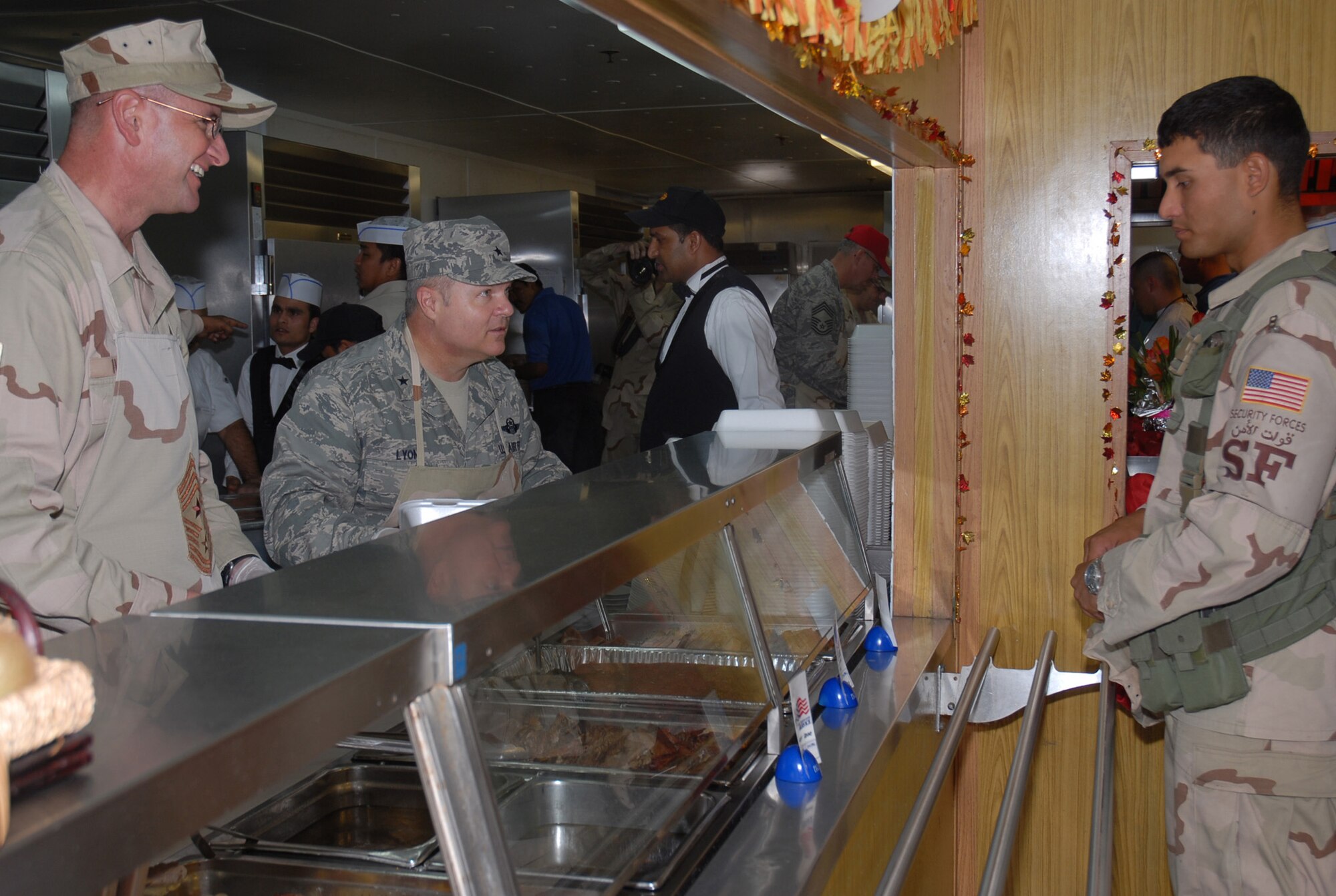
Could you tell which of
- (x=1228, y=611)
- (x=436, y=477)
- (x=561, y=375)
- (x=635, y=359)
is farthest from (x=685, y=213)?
(x=561, y=375)

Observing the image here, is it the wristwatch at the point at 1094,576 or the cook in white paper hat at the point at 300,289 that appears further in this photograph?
the cook in white paper hat at the point at 300,289

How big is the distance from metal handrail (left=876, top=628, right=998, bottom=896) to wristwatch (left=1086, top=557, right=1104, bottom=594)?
0.34 meters

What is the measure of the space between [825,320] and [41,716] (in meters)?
5.00

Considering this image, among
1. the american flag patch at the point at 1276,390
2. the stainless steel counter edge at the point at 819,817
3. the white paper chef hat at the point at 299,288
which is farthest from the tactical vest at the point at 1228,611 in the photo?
the white paper chef hat at the point at 299,288

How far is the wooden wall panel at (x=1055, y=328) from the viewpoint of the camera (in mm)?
3164

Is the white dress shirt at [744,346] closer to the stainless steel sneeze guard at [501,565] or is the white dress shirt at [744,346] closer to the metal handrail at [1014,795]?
the metal handrail at [1014,795]

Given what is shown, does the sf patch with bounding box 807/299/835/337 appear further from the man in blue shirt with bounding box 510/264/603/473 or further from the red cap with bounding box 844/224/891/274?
the man in blue shirt with bounding box 510/264/603/473

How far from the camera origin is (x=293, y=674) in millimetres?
766

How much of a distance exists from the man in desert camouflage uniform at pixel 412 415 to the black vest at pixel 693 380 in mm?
1015

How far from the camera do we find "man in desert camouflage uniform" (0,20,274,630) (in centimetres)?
171

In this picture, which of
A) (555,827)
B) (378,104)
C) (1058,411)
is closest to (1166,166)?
Result: (1058,411)

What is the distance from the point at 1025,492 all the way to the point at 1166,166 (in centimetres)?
128

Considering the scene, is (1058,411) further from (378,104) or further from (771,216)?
(771,216)

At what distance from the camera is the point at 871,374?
360 cm
